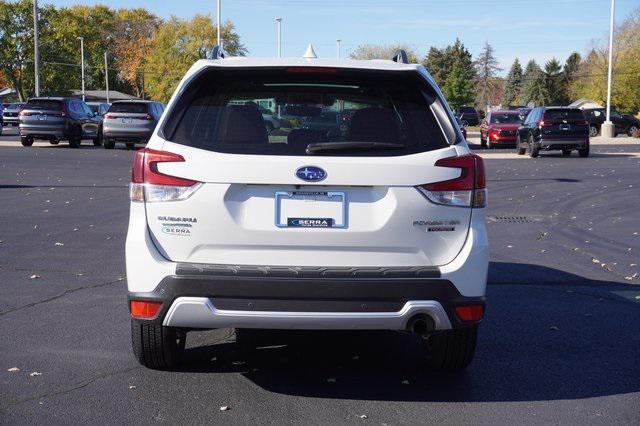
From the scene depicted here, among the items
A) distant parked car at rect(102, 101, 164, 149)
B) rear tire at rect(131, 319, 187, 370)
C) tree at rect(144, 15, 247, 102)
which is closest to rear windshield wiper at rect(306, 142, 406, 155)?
rear tire at rect(131, 319, 187, 370)

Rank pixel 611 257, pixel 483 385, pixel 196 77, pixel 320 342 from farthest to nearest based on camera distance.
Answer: pixel 611 257
pixel 320 342
pixel 483 385
pixel 196 77

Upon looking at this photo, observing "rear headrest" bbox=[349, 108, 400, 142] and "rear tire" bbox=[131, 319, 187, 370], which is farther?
"rear tire" bbox=[131, 319, 187, 370]

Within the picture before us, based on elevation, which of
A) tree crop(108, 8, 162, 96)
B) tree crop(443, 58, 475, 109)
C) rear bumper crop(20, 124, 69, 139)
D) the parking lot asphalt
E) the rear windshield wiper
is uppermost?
tree crop(108, 8, 162, 96)

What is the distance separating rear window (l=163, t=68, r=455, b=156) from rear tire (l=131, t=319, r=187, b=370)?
1.14 metres

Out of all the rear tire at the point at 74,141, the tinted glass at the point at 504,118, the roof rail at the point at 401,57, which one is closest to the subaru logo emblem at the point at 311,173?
the roof rail at the point at 401,57

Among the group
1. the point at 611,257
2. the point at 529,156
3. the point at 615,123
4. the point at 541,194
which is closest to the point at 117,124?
the point at 529,156

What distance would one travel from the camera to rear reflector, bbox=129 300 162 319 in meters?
4.69

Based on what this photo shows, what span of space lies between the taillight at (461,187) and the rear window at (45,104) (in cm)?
2928

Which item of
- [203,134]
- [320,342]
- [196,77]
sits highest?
[196,77]

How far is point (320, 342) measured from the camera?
6.22 meters

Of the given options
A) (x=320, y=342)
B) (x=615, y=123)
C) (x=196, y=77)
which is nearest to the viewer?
(x=196, y=77)

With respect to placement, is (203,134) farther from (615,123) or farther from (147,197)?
(615,123)

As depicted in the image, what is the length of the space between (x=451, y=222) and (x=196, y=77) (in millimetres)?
1622

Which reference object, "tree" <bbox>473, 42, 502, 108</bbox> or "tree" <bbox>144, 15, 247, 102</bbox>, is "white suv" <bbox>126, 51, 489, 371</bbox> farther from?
"tree" <bbox>473, 42, 502, 108</bbox>
